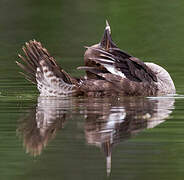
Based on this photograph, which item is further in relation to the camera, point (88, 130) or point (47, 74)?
point (47, 74)

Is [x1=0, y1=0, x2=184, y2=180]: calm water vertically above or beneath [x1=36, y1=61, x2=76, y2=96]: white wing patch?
beneath

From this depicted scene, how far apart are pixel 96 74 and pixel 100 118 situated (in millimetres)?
1849

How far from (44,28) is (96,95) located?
970cm

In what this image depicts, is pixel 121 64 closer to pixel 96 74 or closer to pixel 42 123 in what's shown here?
pixel 96 74

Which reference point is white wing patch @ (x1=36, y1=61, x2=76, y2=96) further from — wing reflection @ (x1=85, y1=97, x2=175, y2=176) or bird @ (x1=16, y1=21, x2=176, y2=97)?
wing reflection @ (x1=85, y1=97, x2=175, y2=176)

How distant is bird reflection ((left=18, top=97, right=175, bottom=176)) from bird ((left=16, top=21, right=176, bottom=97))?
0.16 metres

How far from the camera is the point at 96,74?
37.6 ft

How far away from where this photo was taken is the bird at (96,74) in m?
11.3

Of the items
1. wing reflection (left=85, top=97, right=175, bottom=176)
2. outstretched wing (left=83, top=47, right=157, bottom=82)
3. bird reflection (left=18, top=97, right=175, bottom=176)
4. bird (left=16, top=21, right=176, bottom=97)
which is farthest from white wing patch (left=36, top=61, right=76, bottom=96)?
wing reflection (left=85, top=97, right=175, bottom=176)

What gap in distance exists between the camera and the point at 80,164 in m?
7.63

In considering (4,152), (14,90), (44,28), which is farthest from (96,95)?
(44,28)

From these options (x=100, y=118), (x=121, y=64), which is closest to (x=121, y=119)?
(x=100, y=118)

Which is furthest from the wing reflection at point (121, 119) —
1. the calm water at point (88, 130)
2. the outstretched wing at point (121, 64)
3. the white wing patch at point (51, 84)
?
the white wing patch at point (51, 84)

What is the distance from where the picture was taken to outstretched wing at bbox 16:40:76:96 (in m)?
11.3
